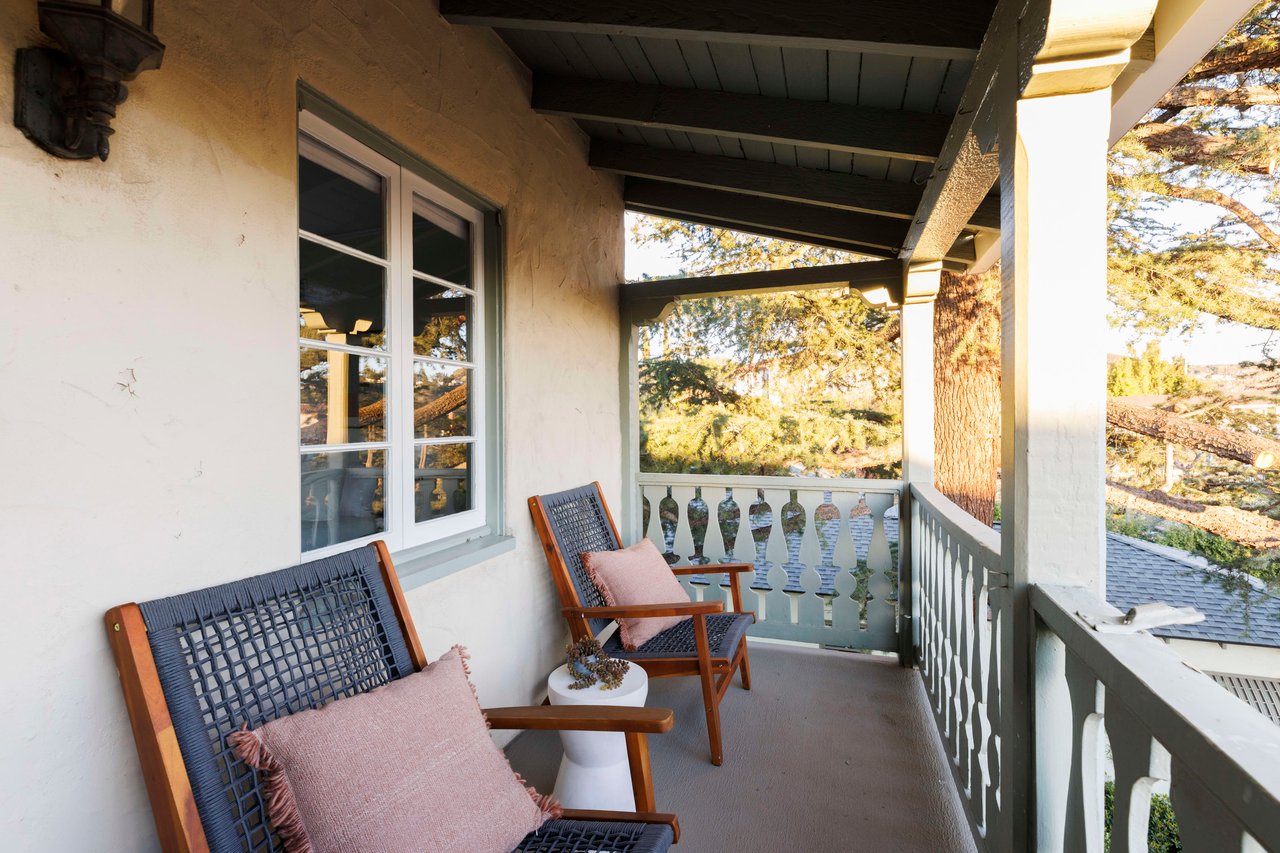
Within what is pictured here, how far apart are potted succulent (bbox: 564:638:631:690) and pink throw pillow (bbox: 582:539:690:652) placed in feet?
1.85

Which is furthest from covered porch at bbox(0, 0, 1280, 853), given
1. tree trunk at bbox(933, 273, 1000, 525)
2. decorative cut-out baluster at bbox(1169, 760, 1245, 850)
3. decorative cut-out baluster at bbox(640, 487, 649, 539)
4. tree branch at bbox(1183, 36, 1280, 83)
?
tree branch at bbox(1183, 36, 1280, 83)

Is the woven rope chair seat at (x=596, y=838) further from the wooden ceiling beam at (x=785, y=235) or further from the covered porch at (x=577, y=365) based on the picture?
the wooden ceiling beam at (x=785, y=235)

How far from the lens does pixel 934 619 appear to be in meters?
3.06

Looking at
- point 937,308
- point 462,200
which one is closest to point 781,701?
point 462,200

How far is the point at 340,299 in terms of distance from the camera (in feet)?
6.35

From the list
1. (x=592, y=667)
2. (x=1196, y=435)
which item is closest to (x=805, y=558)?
(x=592, y=667)

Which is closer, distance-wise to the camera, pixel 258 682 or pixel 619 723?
pixel 258 682

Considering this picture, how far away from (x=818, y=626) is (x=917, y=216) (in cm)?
248

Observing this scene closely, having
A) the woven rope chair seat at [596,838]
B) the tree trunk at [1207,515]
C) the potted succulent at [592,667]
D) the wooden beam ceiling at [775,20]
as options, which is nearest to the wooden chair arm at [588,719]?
the woven rope chair seat at [596,838]

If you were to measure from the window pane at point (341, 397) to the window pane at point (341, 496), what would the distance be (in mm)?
61

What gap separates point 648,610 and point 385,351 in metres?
1.43

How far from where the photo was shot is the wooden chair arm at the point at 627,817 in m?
1.50

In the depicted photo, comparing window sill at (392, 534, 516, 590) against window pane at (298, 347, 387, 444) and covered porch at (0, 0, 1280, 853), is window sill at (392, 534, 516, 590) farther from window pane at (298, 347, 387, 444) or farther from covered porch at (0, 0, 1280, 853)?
window pane at (298, 347, 387, 444)

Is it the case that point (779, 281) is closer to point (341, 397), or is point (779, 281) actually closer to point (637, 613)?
point (637, 613)
